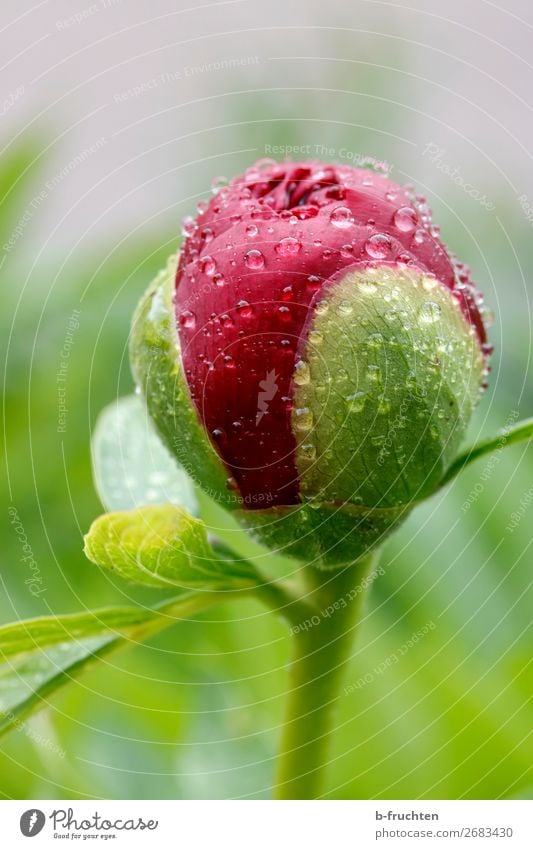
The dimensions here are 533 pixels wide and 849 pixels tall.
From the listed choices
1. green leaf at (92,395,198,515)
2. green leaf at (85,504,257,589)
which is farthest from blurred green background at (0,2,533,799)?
green leaf at (85,504,257,589)

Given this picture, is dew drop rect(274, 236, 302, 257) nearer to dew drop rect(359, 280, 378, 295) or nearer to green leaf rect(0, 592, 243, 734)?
dew drop rect(359, 280, 378, 295)

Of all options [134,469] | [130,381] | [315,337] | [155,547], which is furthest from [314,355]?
[130,381]

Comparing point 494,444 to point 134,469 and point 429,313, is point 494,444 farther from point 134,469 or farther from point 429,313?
point 134,469

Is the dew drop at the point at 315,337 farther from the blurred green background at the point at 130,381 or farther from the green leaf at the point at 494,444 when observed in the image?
the blurred green background at the point at 130,381

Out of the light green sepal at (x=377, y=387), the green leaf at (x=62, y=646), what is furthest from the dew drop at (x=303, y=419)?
the green leaf at (x=62, y=646)

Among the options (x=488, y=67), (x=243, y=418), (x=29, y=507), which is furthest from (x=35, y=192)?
(x=243, y=418)

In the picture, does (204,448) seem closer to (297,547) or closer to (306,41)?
(297,547)
